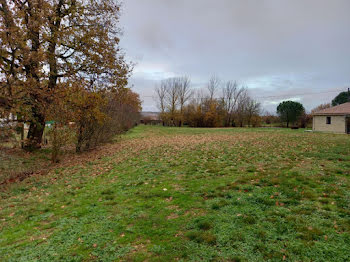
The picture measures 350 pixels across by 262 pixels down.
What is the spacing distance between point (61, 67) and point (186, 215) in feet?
33.0

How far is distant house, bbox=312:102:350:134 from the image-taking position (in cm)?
2156

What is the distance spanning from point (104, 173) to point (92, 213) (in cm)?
305

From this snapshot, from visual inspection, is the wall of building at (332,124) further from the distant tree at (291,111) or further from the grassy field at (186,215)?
the grassy field at (186,215)

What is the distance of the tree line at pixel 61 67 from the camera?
668 cm

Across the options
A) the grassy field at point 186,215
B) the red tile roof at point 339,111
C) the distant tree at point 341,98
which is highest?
the distant tree at point 341,98

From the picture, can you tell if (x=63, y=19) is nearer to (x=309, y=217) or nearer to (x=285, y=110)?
(x=309, y=217)

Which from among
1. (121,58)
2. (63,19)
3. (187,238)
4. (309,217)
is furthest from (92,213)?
(63,19)

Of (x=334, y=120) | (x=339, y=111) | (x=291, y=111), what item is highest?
(x=291, y=111)

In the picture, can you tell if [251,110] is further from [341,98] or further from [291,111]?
[341,98]

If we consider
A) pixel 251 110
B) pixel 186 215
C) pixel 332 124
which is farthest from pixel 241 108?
pixel 186 215

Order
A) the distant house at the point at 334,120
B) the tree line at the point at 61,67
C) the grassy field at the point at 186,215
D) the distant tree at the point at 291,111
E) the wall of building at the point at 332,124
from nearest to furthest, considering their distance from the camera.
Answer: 1. the grassy field at the point at 186,215
2. the tree line at the point at 61,67
3. the distant house at the point at 334,120
4. the wall of building at the point at 332,124
5. the distant tree at the point at 291,111

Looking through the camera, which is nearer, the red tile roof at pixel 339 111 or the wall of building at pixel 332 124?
the red tile roof at pixel 339 111

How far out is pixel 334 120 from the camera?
2242cm

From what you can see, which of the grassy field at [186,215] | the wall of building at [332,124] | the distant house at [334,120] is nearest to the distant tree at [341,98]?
the distant house at [334,120]
